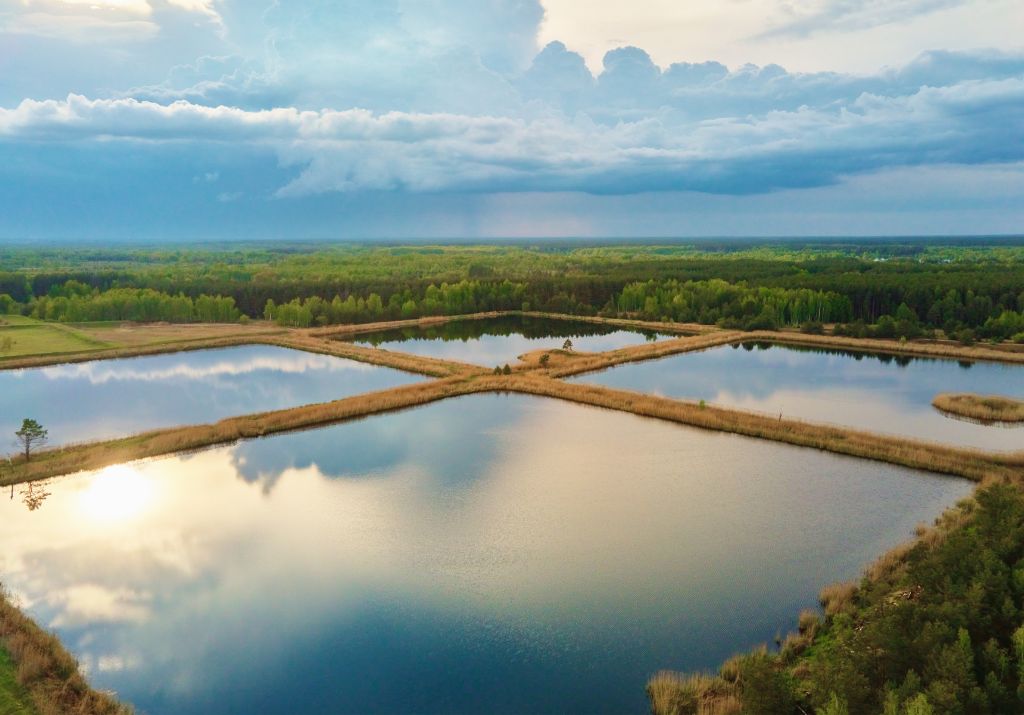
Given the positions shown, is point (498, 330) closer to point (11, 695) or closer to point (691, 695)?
point (691, 695)

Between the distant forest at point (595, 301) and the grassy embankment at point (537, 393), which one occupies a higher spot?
the distant forest at point (595, 301)

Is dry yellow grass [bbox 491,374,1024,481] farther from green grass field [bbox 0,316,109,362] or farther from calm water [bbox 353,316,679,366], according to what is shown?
green grass field [bbox 0,316,109,362]

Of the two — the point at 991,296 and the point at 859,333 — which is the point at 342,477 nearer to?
the point at 859,333

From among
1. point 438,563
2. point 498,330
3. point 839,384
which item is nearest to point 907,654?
point 438,563

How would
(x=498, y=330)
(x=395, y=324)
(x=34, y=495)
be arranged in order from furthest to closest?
(x=395, y=324) < (x=498, y=330) < (x=34, y=495)

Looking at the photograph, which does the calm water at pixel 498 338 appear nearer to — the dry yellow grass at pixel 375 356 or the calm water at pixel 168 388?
the dry yellow grass at pixel 375 356

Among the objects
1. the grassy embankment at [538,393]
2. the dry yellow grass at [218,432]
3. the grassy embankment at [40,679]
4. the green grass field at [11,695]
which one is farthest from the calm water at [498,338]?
the green grass field at [11,695]
